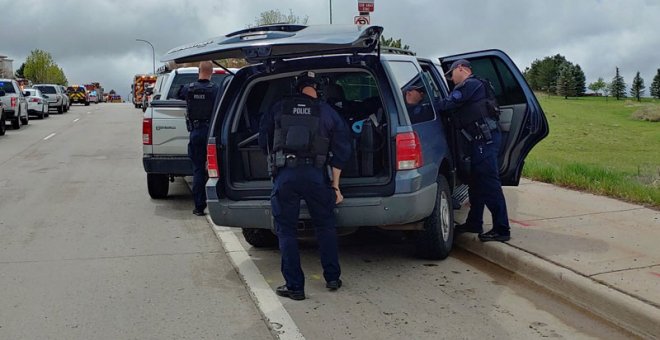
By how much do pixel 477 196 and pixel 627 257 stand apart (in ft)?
4.85

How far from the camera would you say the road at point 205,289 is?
183 inches

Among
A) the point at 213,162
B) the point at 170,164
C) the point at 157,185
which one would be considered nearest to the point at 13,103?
the point at 157,185

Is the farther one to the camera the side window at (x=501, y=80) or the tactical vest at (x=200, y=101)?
the tactical vest at (x=200, y=101)

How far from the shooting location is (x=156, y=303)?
17.1 feet

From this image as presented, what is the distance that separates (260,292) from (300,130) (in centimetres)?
135

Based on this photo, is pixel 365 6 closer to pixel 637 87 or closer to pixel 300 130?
pixel 300 130

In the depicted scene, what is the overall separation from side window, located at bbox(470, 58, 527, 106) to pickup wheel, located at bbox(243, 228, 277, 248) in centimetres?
282

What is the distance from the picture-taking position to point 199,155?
27.6 feet

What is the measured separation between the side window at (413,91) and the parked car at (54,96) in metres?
34.9

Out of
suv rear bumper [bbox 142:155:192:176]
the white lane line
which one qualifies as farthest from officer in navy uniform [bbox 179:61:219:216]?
the white lane line

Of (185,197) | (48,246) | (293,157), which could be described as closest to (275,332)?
(293,157)

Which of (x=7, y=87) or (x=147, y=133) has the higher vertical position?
(x=7, y=87)

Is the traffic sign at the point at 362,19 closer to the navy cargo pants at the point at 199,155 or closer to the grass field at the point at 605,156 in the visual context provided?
the grass field at the point at 605,156

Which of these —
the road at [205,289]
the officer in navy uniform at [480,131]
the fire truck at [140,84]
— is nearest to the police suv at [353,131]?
the officer in navy uniform at [480,131]
